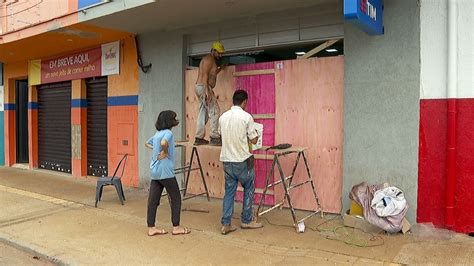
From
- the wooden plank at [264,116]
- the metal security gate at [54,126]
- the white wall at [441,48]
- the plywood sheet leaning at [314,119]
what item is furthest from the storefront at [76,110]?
the white wall at [441,48]

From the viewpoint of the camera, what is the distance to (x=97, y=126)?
1045cm

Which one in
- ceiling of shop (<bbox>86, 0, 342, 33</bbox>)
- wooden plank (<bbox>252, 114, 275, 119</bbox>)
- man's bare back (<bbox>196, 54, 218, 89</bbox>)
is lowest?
wooden plank (<bbox>252, 114, 275, 119</bbox>)

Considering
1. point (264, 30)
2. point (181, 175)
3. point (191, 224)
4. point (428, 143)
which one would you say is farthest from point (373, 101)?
point (181, 175)

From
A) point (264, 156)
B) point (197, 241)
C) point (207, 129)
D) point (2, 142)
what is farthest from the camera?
point (2, 142)

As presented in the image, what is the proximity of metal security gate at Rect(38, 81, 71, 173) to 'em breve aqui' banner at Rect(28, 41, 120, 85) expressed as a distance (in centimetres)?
30

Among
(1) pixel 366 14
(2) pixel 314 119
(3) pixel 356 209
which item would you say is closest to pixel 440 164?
(3) pixel 356 209

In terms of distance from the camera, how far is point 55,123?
1191 cm

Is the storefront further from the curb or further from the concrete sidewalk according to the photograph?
the curb

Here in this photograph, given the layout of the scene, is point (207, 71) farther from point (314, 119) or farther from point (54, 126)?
point (54, 126)

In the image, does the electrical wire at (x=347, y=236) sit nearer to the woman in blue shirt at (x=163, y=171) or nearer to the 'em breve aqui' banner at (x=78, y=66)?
the woman in blue shirt at (x=163, y=171)

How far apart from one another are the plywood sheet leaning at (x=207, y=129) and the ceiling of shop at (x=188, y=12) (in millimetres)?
908

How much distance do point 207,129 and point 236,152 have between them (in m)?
2.23

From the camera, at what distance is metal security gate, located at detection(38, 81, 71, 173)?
11.4 metres

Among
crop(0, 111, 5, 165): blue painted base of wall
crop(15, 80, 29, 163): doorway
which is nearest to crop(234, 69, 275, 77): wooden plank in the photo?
crop(15, 80, 29, 163): doorway
